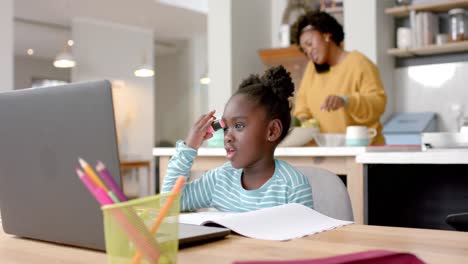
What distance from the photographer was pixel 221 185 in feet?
4.53

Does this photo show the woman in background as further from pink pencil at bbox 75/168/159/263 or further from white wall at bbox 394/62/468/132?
white wall at bbox 394/62/468/132

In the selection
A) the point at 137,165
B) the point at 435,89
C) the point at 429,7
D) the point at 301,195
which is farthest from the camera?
the point at 137,165

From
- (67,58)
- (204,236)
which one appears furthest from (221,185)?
(67,58)

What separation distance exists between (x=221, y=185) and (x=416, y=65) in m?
3.55

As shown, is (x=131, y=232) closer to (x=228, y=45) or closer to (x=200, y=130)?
(x=200, y=130)

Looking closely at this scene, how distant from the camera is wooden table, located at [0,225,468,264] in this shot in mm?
756

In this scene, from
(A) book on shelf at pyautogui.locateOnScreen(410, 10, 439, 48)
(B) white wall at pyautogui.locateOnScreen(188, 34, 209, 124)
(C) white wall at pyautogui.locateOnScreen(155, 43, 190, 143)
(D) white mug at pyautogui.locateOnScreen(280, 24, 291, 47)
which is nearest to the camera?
(A) book on shelf at pyautogui.locateOnScreen(410, 10, 439, 48)

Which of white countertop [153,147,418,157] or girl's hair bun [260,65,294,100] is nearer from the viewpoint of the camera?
girl's hair bun [260,65,294,100]

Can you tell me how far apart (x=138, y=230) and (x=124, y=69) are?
311 inches

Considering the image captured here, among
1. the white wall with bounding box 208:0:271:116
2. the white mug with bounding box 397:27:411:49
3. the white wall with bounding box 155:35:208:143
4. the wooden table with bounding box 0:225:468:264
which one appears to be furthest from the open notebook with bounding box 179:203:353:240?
the white wall with bounding box 155:35:208:143

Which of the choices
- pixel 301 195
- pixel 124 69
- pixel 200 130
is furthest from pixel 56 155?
pixel 124 69

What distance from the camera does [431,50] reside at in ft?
14.1

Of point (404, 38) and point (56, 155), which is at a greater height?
point (404, 38)

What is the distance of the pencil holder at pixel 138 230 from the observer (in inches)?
22.6
